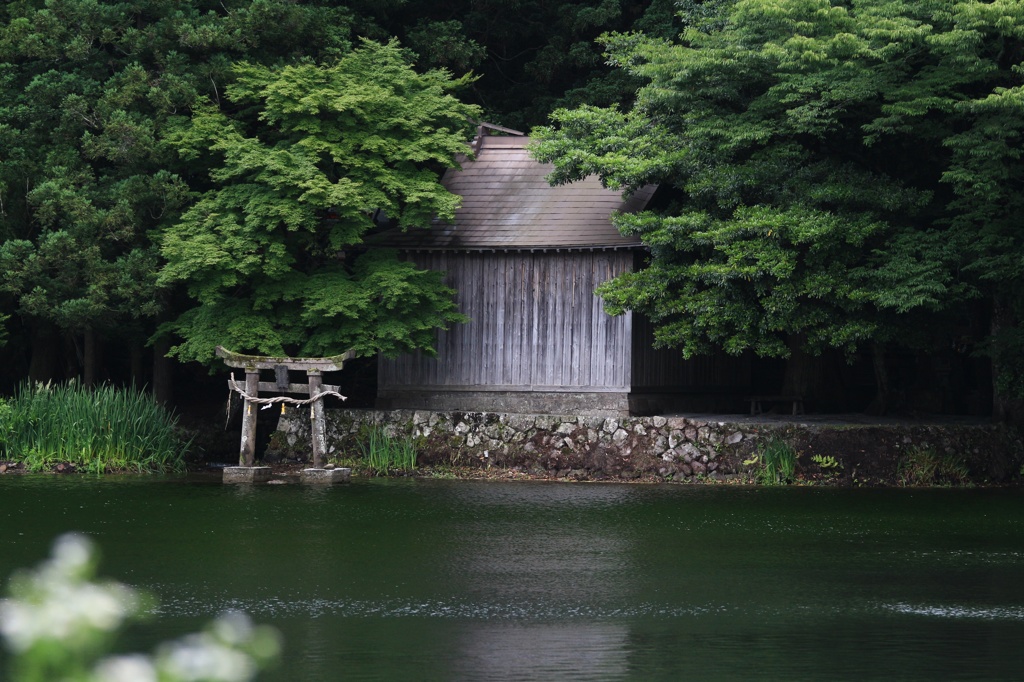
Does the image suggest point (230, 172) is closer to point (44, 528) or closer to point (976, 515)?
point (44, 528)

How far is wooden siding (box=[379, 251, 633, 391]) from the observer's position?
2152 cm

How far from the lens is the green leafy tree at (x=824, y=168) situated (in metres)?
17.2

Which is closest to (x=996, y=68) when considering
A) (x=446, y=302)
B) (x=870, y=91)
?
(x=870, y=91)

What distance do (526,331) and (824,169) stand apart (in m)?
5.90

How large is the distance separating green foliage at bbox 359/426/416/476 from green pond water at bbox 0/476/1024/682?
2131 mm

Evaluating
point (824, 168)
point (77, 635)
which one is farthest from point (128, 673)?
point (824, 168)

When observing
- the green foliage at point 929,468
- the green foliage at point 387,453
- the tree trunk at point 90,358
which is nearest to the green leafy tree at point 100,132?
the tree trunk at point 90,358

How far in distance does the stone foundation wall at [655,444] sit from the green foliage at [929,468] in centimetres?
7

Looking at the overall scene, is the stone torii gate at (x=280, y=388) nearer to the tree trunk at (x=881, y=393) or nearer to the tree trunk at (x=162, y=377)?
the tree trunk at (x=162, y=377)

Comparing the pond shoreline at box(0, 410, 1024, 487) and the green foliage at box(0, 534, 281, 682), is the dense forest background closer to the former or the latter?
the pond shoreline at box(0, 410, 1024, 487)

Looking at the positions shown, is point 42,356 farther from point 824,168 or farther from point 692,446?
point 824,168

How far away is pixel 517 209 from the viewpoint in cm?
2264

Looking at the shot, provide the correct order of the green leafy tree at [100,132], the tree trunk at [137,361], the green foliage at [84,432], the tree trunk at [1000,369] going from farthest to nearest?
the tree trunk at [137,361] → the green leafy tree at [100,132] → the green foliage at [84,432] → the tree trunk at [1000,369]

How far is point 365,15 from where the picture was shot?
2692cm
